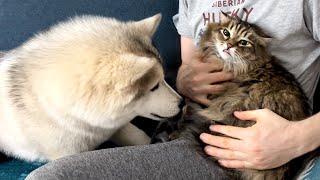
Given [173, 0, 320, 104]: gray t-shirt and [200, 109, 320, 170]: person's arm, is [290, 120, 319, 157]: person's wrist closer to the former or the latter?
[200, 109, 320, 170]: person's arm

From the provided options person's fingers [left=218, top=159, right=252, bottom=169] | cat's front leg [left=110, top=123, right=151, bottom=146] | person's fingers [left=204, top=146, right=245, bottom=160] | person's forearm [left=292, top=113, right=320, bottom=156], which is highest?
person's forearm [left=292, top=113, right=320, bottom=156]

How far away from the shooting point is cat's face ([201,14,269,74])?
4.17 ft

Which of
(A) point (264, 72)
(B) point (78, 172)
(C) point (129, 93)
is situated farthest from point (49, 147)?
(A) point (264, 72)

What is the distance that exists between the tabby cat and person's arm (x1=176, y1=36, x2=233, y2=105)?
0.07ft

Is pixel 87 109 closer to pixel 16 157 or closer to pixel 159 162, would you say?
pixel 159 162

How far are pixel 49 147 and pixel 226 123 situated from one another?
1.68 ft

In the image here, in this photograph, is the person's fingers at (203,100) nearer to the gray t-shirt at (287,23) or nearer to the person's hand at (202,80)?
the person's hand at (202,80)

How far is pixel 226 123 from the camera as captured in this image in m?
1.23

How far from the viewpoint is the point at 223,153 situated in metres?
1.16

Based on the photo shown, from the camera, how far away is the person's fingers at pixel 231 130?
114 centimetres

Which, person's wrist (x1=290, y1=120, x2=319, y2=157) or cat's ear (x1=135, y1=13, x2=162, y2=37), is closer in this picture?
person's wrist (x1=290, y1=120, x2=319, y2=157)

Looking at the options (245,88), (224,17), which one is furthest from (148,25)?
(245,88)

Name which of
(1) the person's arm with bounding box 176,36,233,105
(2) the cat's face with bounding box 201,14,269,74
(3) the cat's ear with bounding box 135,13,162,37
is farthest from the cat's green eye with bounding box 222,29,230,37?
(3) the cat's ear with bounding box 135,13,162,37

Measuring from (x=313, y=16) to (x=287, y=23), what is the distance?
0.07m
